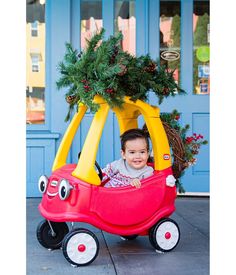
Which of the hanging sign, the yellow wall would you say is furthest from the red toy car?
the hanging sign

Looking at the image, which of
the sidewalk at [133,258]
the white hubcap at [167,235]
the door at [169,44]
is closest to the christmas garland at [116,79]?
the white hubcap at [167,235]

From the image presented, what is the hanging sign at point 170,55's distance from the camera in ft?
18.5

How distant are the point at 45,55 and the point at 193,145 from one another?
104 inches

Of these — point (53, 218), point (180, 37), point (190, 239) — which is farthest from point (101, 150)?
point (53, 218)

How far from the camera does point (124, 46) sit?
18.5 feet

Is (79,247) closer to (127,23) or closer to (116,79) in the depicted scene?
(116,79)

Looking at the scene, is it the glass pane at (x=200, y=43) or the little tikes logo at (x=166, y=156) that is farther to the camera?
the glass pane at (x=200, y=43)

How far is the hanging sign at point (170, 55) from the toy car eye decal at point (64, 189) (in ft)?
9.73

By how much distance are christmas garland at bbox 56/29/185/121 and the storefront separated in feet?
7.15

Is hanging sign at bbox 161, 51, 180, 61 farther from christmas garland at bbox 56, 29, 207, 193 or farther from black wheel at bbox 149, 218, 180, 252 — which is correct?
black wheel at bbox 149, 218, 180, 252

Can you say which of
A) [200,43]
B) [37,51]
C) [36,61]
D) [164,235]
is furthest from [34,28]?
[164,235]

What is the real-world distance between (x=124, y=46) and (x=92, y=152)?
9.10ft

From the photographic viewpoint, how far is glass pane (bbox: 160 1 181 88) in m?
5.61

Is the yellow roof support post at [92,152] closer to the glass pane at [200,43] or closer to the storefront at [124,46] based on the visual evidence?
the storefront at [124,46]
